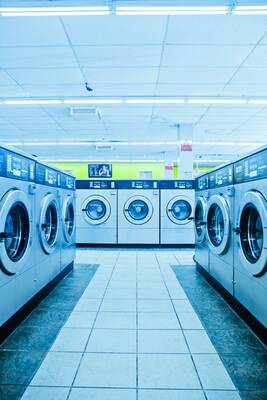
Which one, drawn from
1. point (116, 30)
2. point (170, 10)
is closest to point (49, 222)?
point (116, 30)

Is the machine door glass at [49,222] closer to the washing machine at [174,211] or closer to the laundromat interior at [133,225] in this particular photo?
the laundromat interior at [133,225]

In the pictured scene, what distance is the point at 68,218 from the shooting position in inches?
157

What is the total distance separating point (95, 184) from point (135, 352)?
180 inches

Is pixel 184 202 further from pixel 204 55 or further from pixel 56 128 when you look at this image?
pixel 56 128

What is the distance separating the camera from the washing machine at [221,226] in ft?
8.87

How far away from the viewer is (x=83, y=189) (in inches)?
244

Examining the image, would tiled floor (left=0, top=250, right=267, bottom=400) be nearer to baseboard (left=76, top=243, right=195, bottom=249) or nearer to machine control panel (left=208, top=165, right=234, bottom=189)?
machine control panel (left=208, top=165, right=234, bottom=189)

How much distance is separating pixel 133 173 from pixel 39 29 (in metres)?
11.9

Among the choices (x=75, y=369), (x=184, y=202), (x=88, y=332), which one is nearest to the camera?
(x=75, y=369)

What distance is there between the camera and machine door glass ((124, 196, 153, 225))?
616 centimetres

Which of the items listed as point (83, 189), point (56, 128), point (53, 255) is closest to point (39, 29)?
point (53, 255)

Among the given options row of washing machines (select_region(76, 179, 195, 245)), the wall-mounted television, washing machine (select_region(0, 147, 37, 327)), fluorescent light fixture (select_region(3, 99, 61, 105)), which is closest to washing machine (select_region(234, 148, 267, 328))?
washing machine (select_region(0, 147, 37, 327))

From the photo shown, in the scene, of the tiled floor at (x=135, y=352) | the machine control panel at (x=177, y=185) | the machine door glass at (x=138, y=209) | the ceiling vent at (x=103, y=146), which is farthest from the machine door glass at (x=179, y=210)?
the ceiling vent at (x=103, y=146)

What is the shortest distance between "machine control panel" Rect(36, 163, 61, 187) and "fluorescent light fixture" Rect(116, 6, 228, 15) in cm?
181
